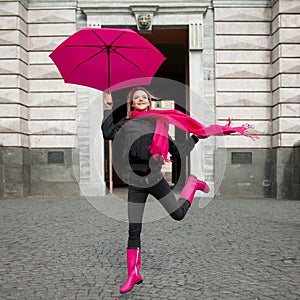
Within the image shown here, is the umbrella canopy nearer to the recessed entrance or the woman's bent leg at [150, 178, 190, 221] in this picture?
the woman's bent leg at [150, 178, 190, 221]

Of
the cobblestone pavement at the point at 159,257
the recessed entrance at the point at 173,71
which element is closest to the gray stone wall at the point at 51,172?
the recessed entrance at the point at 173,71

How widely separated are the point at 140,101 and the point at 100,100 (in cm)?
983

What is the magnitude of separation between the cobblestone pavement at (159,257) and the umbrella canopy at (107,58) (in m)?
1.89

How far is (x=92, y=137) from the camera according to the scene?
13633 mm

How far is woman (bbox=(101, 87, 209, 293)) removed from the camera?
13.3 feet

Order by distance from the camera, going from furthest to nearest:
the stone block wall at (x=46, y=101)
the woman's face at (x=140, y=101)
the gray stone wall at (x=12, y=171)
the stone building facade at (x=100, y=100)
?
1. the stone block wall at (x=46, y=101)
2. the stone building facade at (x=100, y=100)
3. the gray stone wall at (x=12, y=171)
4. the woman's face at (x=140, y=101)

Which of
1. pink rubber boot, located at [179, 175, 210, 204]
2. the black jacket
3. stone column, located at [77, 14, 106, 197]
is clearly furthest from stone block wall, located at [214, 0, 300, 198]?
the black jacket

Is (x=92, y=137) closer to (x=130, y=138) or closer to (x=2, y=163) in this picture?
(x=2, y=163)

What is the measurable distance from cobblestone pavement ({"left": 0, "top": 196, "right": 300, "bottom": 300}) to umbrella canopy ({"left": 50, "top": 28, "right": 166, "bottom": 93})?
6.19ft

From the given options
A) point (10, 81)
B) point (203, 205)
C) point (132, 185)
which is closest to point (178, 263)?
point (132, 185)

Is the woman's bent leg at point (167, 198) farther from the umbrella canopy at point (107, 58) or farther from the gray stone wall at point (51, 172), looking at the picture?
the gray stone wall at point (51, 172)

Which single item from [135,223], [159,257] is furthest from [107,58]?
[159,257]

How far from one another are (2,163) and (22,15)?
4.33m

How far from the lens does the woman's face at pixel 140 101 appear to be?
414 cm
